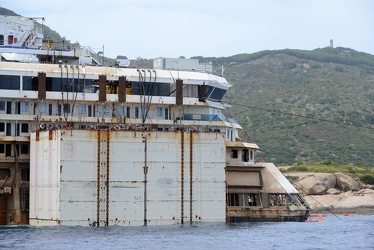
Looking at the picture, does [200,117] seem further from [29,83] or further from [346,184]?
[346,184]

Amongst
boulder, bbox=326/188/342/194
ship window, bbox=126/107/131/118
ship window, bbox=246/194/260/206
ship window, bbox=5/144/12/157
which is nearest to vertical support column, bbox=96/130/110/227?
ship window, bbox=126/107/131/118

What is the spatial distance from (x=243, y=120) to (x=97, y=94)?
370 ft

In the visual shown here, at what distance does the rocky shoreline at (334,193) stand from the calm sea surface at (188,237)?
33.3 metres

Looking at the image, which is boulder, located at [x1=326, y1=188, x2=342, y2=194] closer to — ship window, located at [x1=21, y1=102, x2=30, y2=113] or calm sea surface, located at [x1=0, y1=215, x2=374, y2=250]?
calm sea surface, located at [x1=0, y1=215, x2=374, y2=250]

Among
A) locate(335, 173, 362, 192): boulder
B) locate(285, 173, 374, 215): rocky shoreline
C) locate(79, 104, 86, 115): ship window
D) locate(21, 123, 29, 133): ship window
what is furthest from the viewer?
locate(335, 173, 362, 192): boulder

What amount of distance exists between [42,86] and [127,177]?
9.20 m

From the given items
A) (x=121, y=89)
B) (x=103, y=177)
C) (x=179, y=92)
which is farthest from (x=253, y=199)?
(x=103, y=177)

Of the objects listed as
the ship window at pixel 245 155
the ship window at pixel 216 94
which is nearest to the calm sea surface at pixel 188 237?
the ship window at pixel 245 155

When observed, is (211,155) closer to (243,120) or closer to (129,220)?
(129,220)

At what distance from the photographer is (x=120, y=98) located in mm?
74062

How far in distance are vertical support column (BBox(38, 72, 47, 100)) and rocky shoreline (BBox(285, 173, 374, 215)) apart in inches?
1524

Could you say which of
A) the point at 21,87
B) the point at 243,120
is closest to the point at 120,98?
the point at 21,87

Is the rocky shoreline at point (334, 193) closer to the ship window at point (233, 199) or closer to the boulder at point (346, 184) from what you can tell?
the boulder at point (346, 184)

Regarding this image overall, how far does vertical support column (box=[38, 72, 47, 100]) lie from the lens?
239 ft
